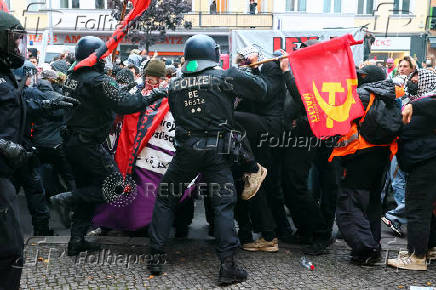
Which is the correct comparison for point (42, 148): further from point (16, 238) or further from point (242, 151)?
point (16, 238)

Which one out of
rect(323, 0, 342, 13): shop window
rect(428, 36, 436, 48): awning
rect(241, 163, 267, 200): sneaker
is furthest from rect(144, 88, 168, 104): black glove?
rect(428, 36, 436, 48): awning

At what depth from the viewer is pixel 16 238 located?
311cm

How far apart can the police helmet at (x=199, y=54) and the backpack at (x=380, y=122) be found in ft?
4.85

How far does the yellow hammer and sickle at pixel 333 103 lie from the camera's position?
15.0ft

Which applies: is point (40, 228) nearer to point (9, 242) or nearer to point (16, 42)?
point (9, 242)

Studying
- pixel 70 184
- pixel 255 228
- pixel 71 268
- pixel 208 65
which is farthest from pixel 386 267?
pixel 70 184

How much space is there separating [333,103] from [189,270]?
6.62 feet

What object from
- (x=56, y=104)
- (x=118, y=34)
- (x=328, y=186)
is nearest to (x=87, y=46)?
(x=118, y=34)

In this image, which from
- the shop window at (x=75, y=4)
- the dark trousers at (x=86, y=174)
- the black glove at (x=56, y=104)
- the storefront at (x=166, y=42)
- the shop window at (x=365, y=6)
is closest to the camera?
the black glove at (x=56, y=104)

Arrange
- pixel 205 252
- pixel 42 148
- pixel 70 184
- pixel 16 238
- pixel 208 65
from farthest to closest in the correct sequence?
pixel 70 184 → pixel 42 148 → pixel 205 252 → pixel 208 65 → pixel 16 238

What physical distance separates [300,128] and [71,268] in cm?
256

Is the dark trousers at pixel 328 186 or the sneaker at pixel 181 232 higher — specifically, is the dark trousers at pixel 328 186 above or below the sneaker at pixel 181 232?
above

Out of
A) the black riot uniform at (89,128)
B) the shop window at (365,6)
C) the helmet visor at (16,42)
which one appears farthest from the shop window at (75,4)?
the helmet visor at (16,42)

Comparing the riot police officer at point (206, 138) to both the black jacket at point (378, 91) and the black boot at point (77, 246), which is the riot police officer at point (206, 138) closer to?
the black boot at point (77, 246)
